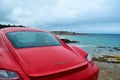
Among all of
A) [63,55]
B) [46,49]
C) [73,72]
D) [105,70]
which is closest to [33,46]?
[46,49]

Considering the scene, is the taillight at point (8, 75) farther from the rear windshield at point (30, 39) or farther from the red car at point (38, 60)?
the rear windshield at point (30, 39)

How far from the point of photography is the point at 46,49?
3850 mm

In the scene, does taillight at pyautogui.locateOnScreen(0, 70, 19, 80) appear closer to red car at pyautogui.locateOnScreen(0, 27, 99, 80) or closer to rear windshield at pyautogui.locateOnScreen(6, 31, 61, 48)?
red car at pyautogui.locateOnScreen(0, 27, 99, 80)

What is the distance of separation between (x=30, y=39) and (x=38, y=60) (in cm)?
100

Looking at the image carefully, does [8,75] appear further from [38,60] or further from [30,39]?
[30,39]

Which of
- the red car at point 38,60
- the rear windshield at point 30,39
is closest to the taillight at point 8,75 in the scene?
the red car at point 38,60

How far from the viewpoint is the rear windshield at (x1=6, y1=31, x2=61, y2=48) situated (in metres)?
3.95

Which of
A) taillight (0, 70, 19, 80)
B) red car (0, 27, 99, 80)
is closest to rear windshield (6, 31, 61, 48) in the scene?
red car (0, 27, 99, 80)

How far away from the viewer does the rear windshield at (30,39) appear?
395 cm

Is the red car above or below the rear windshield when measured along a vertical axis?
below

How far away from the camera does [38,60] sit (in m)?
3.40

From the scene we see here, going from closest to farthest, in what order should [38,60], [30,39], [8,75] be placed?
1. [8,75]
2. [38,60]
3. [30,39]

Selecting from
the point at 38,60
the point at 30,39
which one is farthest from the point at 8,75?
the point at 30,39

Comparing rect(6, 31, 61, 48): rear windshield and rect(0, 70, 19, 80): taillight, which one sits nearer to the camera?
rect(0, 70, 19, 80): taillight
